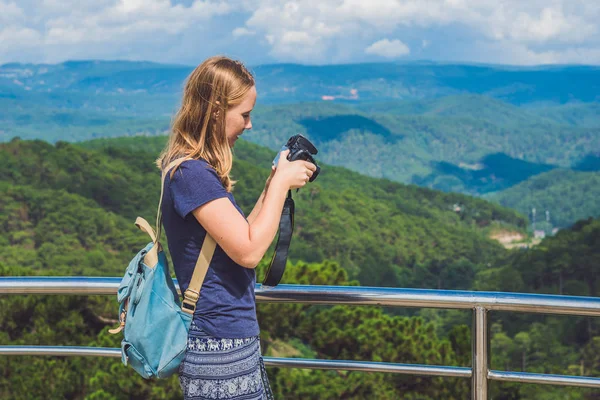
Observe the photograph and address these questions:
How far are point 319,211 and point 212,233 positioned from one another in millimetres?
76279

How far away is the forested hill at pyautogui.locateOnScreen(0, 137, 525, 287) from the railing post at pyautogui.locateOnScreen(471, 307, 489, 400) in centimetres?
5809

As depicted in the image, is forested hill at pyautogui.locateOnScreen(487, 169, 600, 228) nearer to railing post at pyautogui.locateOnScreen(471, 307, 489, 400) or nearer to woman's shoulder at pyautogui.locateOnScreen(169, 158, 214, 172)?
railing post at pyautogui.locateOnScreen(471, 307, 489, 400)

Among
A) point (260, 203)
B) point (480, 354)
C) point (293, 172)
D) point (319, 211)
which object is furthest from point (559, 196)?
point (293, 172)

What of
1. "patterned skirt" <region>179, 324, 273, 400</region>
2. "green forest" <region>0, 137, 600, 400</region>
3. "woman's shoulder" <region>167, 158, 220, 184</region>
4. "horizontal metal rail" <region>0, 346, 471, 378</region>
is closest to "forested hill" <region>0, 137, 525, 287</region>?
"green forest" <region>0, 137, 600, 400</region>

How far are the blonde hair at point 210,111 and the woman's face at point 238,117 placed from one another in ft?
0.03

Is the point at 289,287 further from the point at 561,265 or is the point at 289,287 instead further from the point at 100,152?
the point at 100,152

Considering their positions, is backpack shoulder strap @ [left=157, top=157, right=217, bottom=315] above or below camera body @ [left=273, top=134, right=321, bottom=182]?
below

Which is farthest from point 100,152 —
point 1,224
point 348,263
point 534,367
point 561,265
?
point 534,367

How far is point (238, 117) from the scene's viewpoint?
1.61m

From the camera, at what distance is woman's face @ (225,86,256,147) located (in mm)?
1605

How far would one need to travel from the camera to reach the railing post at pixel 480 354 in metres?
1.86

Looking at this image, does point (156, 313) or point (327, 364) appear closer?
point (156, 313)

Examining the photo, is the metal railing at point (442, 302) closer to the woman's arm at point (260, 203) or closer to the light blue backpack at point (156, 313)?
the woman's arm at point (260, 203)

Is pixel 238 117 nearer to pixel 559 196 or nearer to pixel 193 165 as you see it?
pixel 193 165
